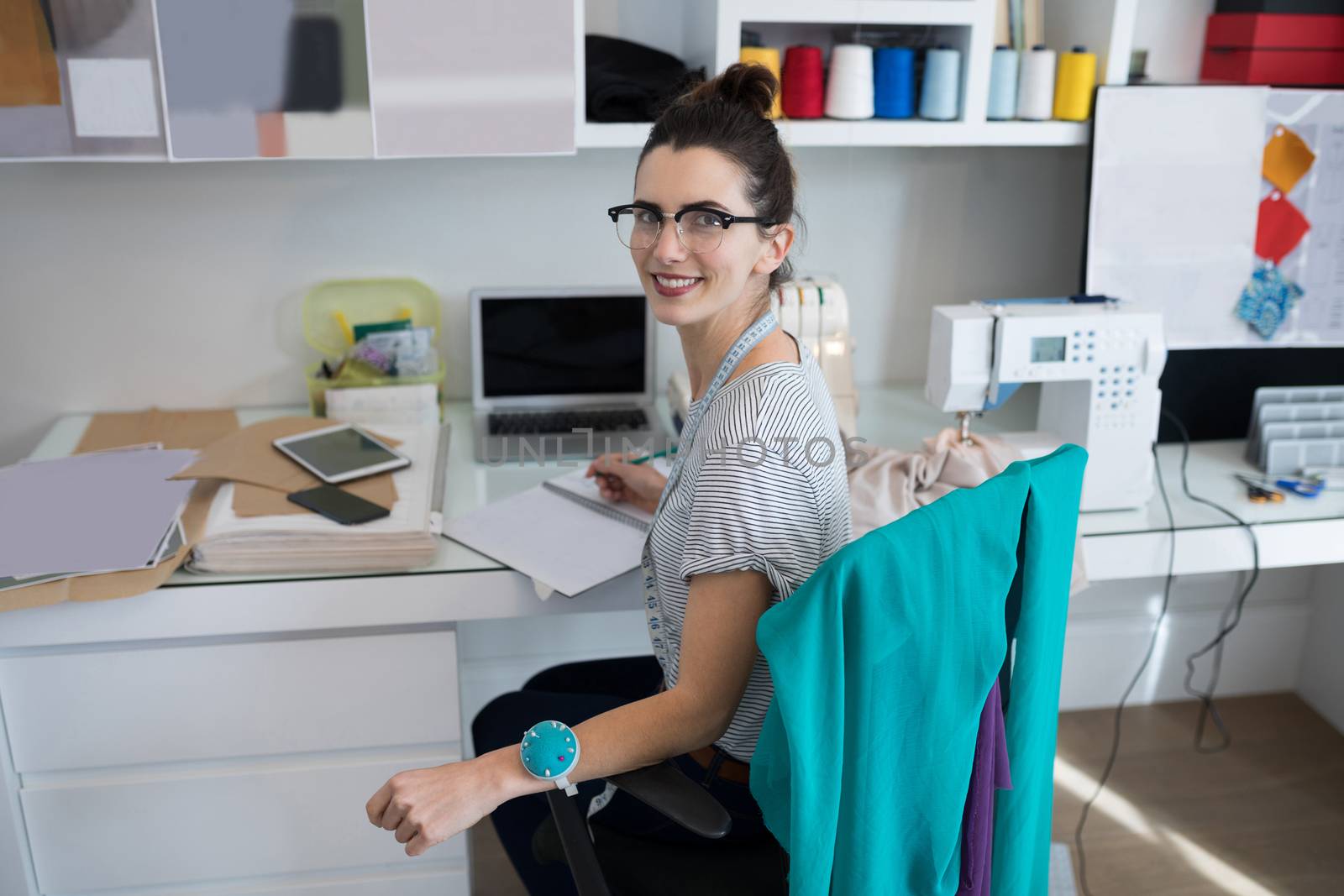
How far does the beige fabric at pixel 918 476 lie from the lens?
161cm

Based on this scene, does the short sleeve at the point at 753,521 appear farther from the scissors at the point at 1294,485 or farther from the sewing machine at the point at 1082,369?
the scissors at the point at 1294,485

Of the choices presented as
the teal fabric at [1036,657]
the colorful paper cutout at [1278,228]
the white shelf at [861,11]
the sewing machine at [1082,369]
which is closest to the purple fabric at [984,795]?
the teal fabric at [1036,657]

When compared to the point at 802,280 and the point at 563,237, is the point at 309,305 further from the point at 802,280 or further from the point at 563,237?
the point at 802,280

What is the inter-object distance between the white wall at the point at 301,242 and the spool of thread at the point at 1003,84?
27 centimetres

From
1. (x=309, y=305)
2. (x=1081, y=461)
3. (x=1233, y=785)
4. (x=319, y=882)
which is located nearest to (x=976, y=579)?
(x=1081, y=461)

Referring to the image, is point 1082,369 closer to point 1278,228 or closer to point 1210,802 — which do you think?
point 1278,228

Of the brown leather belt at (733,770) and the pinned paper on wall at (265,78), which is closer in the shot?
the brown leather belt at (733,770)

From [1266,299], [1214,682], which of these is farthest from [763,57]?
[1214,682]

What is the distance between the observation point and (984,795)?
113cm

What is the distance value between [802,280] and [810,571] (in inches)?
36.7

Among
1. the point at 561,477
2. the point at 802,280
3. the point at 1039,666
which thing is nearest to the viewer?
the point at 1039,666

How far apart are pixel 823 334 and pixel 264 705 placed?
1092 millimetres

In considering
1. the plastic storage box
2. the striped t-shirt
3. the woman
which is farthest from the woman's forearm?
the plastic storage box

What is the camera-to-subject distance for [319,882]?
1706 mm
